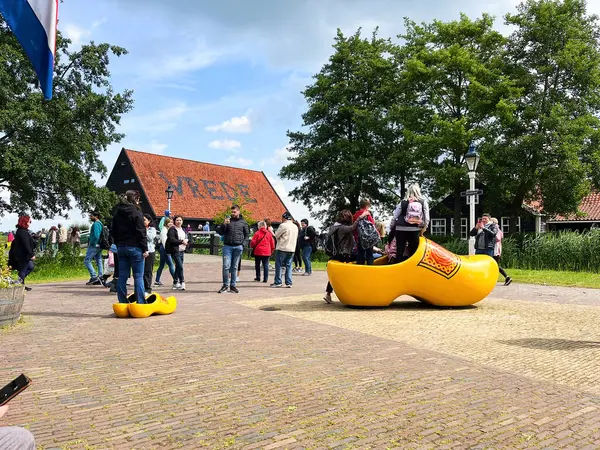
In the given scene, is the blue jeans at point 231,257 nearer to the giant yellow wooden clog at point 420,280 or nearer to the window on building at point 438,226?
the giant yellow wooden clog at point 420,280

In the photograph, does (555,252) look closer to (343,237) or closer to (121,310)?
(343,237)

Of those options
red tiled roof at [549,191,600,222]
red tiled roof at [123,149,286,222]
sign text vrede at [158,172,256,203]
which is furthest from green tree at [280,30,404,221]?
red tiled roof at [549,191,600,222]

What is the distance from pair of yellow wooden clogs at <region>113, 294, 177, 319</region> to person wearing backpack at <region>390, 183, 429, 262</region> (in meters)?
3.94

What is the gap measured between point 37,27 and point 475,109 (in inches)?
1193

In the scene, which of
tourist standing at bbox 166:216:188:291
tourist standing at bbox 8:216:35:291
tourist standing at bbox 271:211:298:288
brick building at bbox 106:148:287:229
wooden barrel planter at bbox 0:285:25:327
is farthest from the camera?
brick building at bbox 106:148:287:229

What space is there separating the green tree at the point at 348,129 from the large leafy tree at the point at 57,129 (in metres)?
14.7

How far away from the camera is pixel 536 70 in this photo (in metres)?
31.4

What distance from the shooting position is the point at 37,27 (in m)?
3.99

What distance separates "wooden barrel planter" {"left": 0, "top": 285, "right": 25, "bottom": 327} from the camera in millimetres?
7047

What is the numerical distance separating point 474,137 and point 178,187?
2511 centimetres

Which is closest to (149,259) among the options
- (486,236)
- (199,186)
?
(486,236)

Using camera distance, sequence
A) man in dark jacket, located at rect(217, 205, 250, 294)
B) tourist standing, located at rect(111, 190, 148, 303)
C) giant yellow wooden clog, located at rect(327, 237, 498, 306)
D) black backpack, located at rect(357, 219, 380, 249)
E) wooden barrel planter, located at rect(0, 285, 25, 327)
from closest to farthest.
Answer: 1. wooden barrel planter, located at rect(0, 285, 25, 327)
2. tourist standing, located at rect(111, 190, 148, 303)
3. giant yellow wooden clog, located at rect(327, 237, 498, 306)
4. black backpack, located at rect(357, 219, 380, 249)
5. man in dark jacket, located at rect(217, 205, 250, 294)

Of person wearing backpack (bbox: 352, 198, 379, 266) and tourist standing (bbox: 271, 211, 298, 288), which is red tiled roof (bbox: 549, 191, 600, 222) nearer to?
tourist standing (bbox: 271, 211, 298, 288)

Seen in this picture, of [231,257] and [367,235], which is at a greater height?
[367,235]
